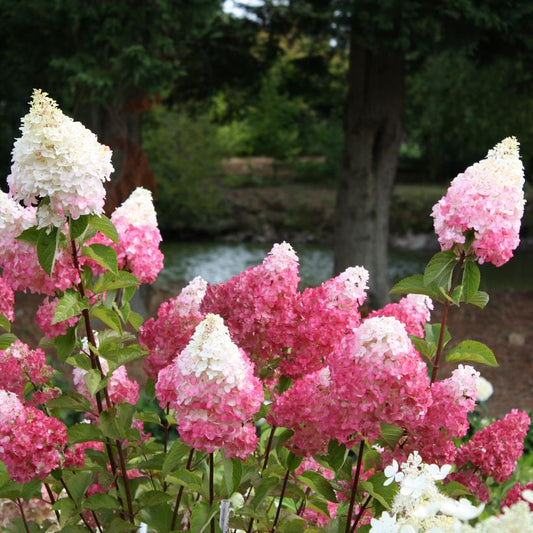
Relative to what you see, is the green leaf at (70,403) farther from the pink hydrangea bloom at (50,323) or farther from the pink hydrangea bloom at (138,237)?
the pink hydrangea bloom at (138,237)

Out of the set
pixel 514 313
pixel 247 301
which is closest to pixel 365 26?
pixel 514 313

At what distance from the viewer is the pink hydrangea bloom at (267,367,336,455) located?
175 cm

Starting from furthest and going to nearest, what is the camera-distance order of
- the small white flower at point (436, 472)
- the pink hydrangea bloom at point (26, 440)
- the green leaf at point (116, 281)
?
the green leaf at point (116, 281) → the pink hydrangea bloom at point (26, 440) → the small white flower at point (436, 472)

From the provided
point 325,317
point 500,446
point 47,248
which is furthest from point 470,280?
point 47,248

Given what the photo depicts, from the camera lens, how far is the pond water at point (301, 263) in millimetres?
13305

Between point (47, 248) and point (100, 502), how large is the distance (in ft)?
2.27

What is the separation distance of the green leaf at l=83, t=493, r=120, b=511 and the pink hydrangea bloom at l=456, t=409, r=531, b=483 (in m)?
0.94

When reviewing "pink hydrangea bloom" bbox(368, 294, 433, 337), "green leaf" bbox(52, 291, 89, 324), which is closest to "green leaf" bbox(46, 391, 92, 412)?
"green leaf" bbox(52, 291, 89, 324)

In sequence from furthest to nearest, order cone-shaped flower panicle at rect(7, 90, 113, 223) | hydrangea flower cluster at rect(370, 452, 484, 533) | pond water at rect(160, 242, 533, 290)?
pond water at rect(160, 242, 533, 290) → cone-shaped flower panicle at rect(7, 90, 113, 223) → hydrangea flower cluster at rect(370, 452, 484, 533)

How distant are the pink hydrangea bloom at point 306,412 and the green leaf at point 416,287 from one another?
0.27m

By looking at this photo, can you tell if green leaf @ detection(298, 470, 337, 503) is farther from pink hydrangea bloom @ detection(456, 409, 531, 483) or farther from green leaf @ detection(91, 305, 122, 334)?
green leaf @ detection(91, 305, 122, 334)

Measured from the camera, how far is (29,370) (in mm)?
2092

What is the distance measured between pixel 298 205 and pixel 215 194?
2131mm

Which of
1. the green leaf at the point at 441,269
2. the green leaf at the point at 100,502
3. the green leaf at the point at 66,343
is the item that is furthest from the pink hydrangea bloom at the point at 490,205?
the green leaf at the point at 100,502
